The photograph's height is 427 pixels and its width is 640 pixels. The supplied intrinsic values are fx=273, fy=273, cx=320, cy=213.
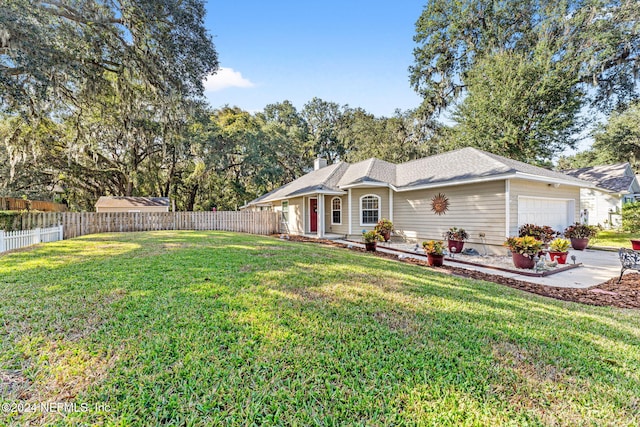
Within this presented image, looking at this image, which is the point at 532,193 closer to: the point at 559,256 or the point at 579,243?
the point at 559,256

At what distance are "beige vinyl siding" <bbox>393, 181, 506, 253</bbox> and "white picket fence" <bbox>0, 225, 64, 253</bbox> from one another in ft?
40.4

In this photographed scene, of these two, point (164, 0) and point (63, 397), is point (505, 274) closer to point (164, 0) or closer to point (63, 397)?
point (63, 397)

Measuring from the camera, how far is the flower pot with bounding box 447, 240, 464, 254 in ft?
30.2

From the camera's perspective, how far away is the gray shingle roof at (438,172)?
9166 mm

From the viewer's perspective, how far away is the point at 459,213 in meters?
9.79

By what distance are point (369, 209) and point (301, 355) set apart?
35.6 feet

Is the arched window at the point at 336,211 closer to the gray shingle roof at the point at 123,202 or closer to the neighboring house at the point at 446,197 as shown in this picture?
the neighboring house at the point at 446,197

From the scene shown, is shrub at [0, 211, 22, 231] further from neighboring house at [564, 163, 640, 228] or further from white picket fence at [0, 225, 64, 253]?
neighboring house at [564, 163, 640, 228]

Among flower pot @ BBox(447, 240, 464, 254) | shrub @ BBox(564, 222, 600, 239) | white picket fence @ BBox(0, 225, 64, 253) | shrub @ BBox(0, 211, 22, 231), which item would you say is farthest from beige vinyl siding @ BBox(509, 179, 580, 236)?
shrub @ BBox(0, 211, 22, 231)

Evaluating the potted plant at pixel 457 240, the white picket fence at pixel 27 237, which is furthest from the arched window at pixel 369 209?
the white picket fence at pixel 27 237

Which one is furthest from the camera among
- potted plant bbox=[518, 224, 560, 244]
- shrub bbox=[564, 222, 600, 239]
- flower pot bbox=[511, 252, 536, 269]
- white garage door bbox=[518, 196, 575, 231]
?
shrub bbox=[564, 222, 600, 239]

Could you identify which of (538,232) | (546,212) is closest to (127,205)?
(538,232)

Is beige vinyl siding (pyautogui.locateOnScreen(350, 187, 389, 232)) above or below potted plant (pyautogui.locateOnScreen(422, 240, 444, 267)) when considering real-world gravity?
above

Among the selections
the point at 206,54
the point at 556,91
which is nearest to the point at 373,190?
the point at 206,54
